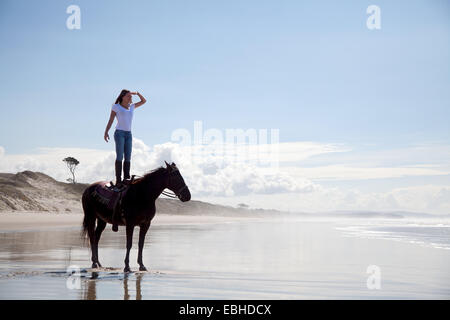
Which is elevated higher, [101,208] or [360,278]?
[101,208]

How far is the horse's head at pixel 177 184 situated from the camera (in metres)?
11.0

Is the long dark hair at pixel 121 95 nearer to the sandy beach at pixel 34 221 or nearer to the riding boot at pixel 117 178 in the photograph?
the riding boot at pixel 117 178

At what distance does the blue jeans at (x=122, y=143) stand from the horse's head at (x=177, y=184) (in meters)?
0.91

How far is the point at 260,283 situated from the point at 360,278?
2.32 meters

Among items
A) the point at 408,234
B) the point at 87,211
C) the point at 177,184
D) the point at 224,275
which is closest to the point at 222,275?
the point at 224,275

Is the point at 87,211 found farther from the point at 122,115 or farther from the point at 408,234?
the point at 408,234

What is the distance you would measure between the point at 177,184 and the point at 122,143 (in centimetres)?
142

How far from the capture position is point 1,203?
52.3m

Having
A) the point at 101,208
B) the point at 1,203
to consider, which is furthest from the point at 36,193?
the point at 101,208

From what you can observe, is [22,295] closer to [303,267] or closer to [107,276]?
[107,276]

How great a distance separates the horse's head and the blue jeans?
909 millimetres

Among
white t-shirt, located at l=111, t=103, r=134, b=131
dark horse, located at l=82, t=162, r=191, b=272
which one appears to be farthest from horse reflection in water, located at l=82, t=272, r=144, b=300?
white t-shirt, located at l=111, t=103, r=134, b=131
